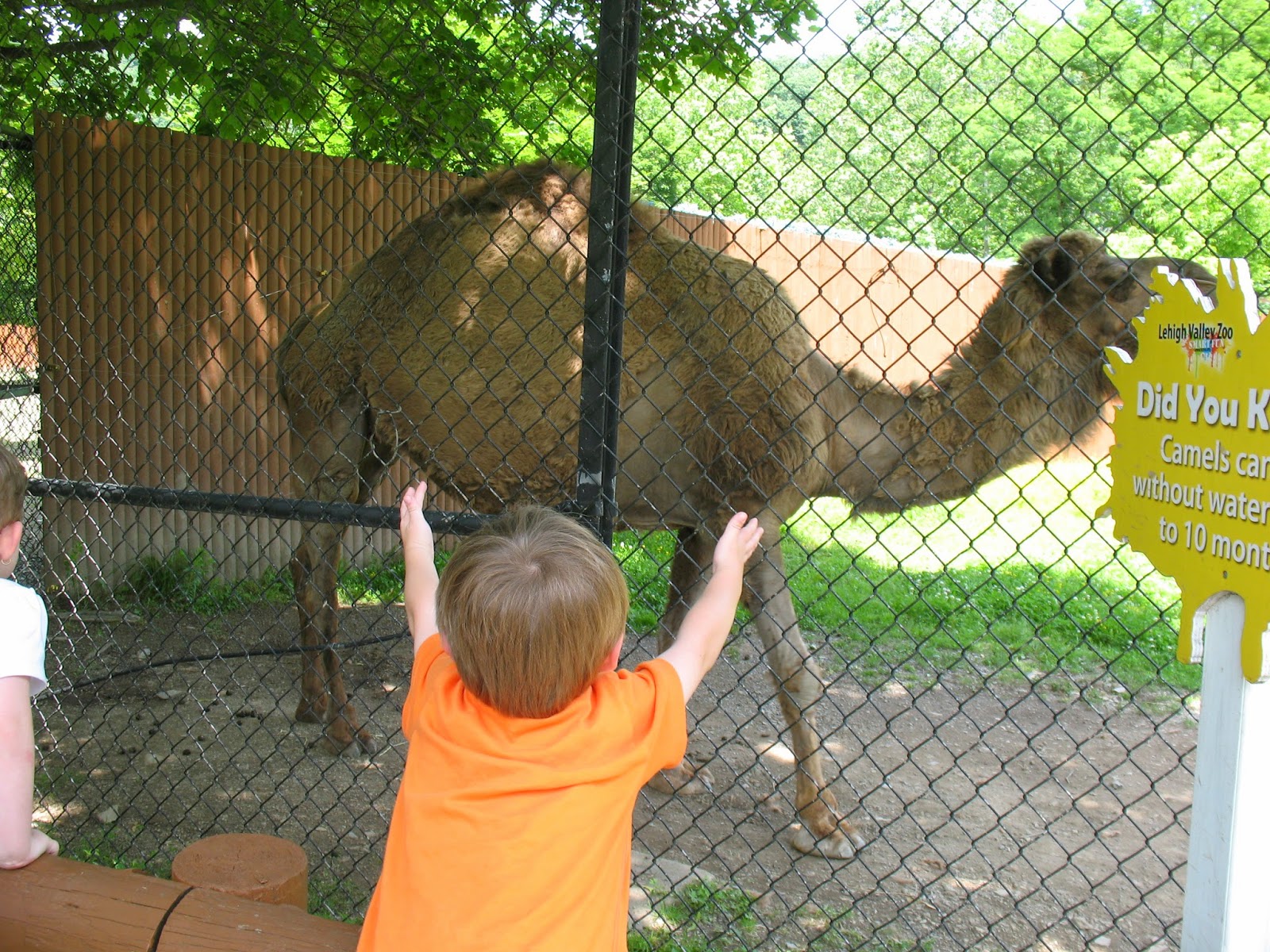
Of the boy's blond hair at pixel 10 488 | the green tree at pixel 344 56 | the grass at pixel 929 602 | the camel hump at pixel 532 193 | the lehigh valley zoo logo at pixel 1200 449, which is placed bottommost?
the grass at pixel 929 602

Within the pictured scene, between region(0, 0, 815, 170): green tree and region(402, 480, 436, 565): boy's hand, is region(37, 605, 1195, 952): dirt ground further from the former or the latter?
region(0, 0, 815, 170): green tree

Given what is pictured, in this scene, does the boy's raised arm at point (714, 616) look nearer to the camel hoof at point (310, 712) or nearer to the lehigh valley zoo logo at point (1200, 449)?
the lehigh valley zoo logo at point (1200, 449)

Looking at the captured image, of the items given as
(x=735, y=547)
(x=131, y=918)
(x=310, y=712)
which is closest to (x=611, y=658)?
(x=735, y=547)

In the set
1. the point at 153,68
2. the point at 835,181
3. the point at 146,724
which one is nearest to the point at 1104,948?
the point at 146,724

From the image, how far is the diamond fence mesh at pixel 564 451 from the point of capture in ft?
12.3

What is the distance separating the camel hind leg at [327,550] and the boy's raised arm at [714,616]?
3.54 m

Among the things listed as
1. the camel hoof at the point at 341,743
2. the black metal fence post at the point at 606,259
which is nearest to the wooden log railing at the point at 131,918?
the black metal fence post at the point at 606,259

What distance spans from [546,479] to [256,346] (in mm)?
3607

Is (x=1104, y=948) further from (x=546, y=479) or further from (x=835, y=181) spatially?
(x=835, y=181)

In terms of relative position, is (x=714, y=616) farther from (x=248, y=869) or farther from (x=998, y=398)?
(x=998, y=398)

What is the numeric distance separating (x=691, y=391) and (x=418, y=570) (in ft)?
8.74

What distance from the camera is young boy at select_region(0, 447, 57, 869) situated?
2082 mm

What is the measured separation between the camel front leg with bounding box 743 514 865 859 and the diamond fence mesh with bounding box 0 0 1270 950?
0.02m

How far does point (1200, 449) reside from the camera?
1.72m
